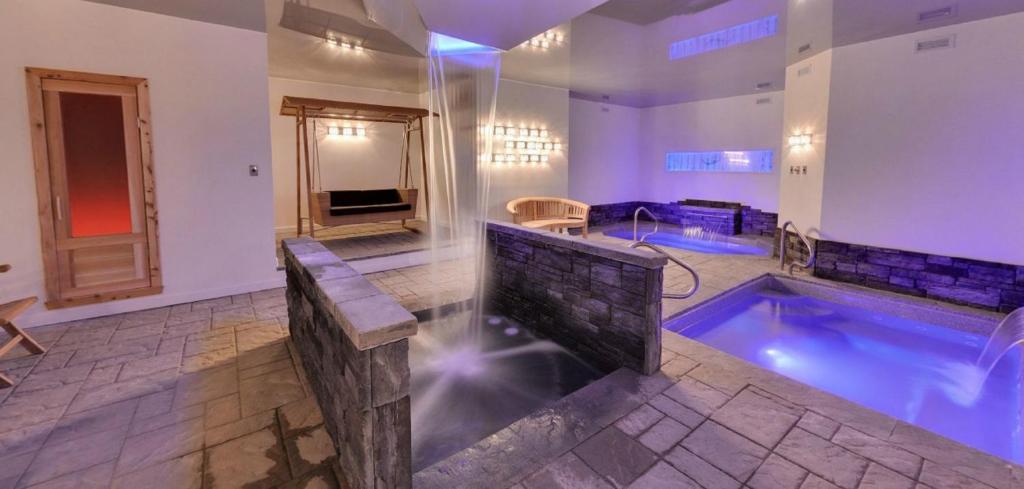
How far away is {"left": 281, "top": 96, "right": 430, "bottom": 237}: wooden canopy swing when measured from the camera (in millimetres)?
6164

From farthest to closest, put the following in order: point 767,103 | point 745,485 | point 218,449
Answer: point 767,103 < point 218,449 < point 745,485

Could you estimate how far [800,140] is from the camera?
605 centimetres

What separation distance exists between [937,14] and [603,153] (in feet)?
21.1

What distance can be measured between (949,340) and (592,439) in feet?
14.6

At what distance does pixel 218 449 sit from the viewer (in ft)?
7.00

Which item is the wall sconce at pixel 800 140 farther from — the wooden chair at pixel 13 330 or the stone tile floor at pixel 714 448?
the wooden chair at pixel 13 330

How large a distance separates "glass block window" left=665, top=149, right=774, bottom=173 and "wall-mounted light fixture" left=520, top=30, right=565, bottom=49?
5.97 meters

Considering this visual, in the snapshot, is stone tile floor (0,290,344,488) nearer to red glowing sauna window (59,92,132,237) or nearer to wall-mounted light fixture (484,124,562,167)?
red glowing sauna window (59,92,132,237)

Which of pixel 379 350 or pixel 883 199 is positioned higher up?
pixel 883 199

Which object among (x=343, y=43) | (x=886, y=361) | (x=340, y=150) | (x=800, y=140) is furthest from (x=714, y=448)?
(x=340, y=150)

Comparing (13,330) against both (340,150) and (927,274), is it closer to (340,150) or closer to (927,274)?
(340,150)

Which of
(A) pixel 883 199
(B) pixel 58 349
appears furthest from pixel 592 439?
(A) pixel 883 199

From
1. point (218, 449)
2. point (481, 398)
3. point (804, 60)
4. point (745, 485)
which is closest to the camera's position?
point (745, 485)

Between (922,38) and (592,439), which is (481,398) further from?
(922,38)
